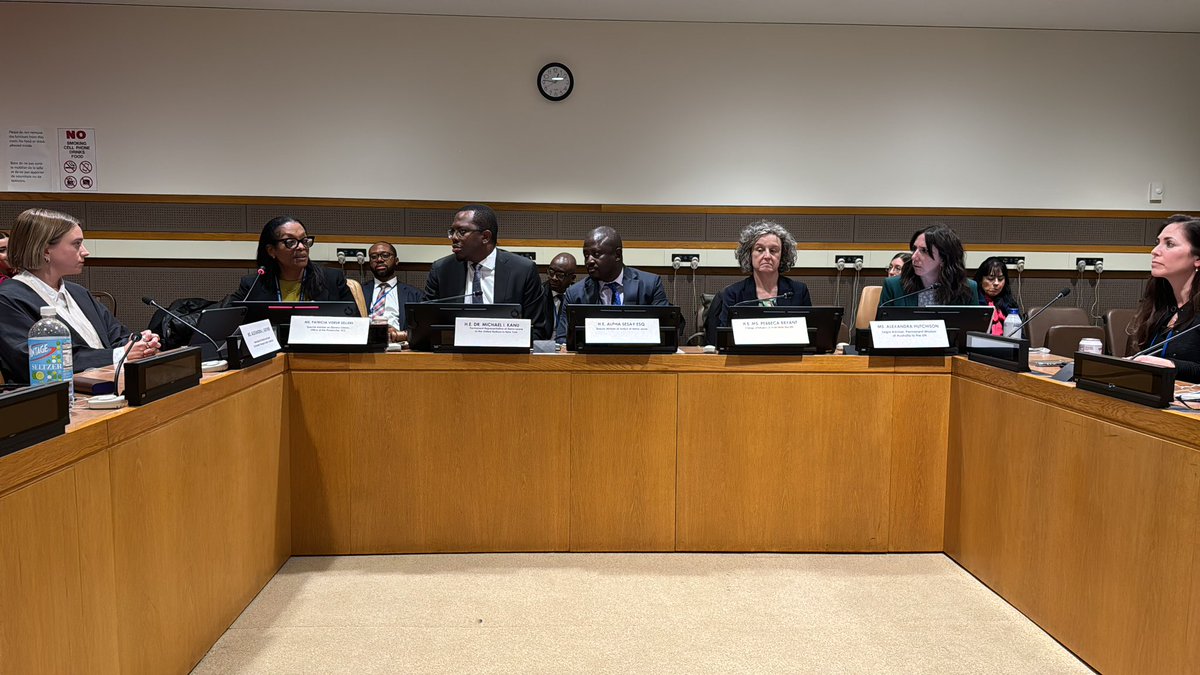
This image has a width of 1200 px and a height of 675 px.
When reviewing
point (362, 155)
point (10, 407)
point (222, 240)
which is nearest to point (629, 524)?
point (10, 407)

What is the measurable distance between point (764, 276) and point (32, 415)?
310 centimetres

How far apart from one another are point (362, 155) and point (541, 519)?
3853 millimetres

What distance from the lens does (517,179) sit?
19.2 feet

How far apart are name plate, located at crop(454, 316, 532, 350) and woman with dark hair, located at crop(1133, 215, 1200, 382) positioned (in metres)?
2.29

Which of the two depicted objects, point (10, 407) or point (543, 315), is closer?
point (10, 407)

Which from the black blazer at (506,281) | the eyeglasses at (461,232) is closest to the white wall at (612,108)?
the black blazer at (506,281)

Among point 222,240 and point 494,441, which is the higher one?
point 222,240

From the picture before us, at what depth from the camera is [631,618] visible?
250cm

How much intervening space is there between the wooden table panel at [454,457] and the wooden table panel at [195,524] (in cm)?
32

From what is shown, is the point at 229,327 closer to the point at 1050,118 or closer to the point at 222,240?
the point at 222,240

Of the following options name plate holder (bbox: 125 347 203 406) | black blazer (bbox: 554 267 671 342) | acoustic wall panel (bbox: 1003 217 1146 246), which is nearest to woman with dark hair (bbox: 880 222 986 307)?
black blazer (bbox: 554 267 671 342)

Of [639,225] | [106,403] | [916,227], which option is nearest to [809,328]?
[106,403]

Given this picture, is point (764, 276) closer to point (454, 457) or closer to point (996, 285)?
point (996, 285)

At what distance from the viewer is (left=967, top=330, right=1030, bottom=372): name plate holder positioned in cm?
260
